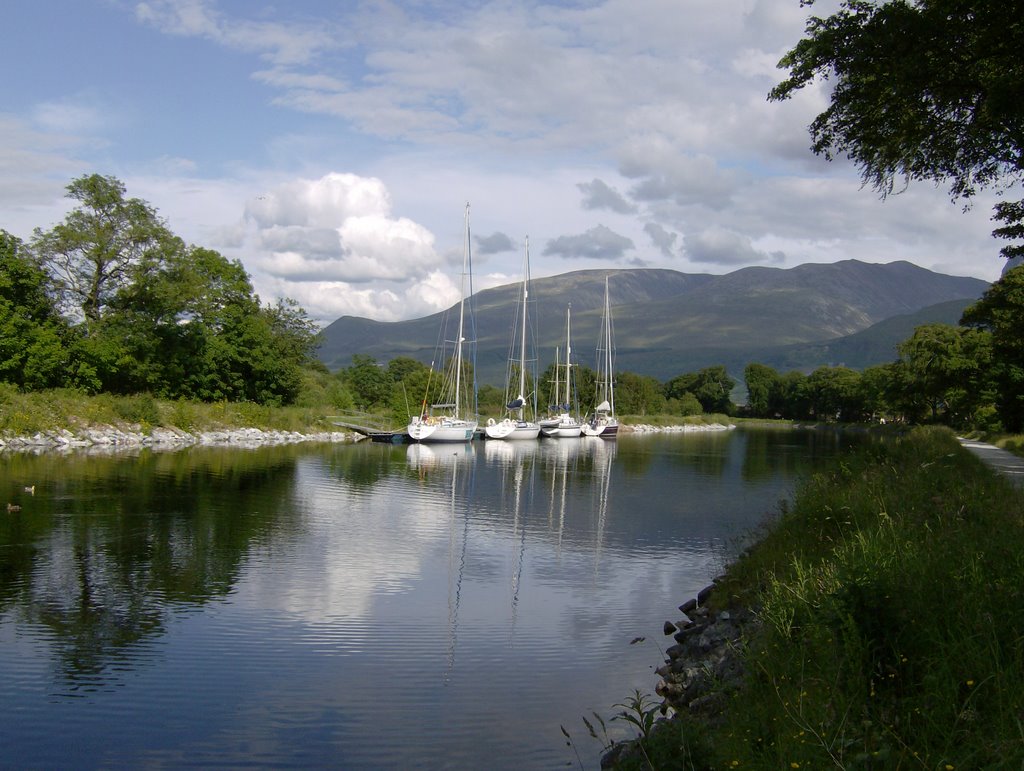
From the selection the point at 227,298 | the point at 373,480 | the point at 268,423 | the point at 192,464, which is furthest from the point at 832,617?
the point at 227,298

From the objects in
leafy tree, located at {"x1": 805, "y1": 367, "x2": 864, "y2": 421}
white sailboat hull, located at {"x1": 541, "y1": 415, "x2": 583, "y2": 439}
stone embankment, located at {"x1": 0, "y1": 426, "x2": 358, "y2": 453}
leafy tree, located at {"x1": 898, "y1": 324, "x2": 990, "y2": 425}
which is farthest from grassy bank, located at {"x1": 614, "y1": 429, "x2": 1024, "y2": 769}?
leafy tree, located at {"x1": 805, "y1": 367, "x2": 864, "y2": 421}

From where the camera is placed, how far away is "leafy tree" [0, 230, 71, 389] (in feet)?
156

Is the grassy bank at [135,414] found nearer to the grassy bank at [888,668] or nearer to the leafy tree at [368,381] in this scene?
the leafy tree at [368,381]

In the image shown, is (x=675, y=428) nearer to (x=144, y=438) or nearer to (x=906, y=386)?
(x=906, y=386)

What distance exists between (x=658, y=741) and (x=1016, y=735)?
2.59m

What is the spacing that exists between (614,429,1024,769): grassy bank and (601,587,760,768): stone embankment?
30cm

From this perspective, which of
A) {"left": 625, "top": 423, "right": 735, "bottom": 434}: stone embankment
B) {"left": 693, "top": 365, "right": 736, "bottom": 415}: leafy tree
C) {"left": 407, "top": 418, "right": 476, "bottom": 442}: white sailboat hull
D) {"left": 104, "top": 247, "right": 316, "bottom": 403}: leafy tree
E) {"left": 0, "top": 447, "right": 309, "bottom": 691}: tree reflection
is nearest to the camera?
{"left": 0, "top": 447, "right": 309, "bottom": 691}: tree reflection

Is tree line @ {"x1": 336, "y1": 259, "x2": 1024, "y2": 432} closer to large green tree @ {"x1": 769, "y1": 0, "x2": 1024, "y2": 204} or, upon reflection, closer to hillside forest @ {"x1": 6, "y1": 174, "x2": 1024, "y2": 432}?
hillside forest @ {"x1": 6, "y1": 174, "x2": 1024, "y2": 432}

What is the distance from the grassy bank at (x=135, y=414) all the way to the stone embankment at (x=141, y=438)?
0.66 meters

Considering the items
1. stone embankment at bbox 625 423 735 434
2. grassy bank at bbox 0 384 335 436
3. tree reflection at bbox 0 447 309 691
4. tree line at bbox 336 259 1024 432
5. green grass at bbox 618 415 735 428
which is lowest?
stone embankment at bbox 625 423 735 434

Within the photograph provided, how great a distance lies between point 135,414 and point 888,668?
52.7 m

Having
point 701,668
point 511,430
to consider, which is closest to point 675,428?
point 511,430

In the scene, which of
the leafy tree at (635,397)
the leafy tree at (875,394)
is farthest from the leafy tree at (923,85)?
the leafy tree at (635,397)

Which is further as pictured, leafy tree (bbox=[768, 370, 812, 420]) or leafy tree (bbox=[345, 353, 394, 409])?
leafy tree (bbox=[768, 370, 812, 420])
